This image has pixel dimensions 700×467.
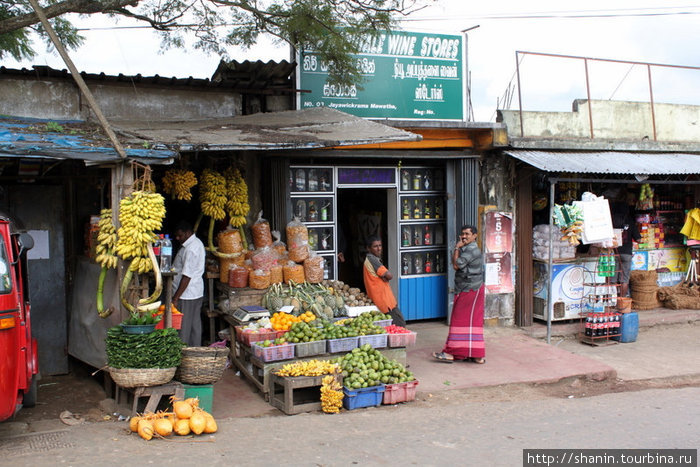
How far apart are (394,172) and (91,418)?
18.8 feet

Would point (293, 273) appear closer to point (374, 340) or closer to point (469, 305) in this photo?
point (374, 340)

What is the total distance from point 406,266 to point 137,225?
5.33 m

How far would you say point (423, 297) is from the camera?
1076 centimetres

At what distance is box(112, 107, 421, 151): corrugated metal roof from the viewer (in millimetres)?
6895

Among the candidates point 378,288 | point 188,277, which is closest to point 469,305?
point 378,288

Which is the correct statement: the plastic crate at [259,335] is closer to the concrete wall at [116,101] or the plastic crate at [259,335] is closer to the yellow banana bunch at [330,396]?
the yellow banana bunch at [330,396]

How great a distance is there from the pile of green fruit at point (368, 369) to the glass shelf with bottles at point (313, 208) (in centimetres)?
292

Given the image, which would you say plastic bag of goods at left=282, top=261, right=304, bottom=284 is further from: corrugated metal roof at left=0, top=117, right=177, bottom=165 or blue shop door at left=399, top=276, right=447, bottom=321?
corrugated metal roof at left=0, top=117, right=177, bottom=165

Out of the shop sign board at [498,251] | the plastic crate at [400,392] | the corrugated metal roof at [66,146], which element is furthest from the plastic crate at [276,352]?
the shop sign board at [498,251]

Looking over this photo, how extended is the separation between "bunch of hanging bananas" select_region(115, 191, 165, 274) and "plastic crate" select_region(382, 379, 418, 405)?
2.83 metres

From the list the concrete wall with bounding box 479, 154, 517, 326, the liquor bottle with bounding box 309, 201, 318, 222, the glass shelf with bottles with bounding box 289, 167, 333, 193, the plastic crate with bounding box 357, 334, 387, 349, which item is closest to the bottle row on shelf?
the concrete wall with bounding box 479, 154, 517, 326

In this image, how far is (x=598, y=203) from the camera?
10016 mm

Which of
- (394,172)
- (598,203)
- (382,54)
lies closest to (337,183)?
(394,172)

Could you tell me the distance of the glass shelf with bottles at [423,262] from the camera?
1063 cm
